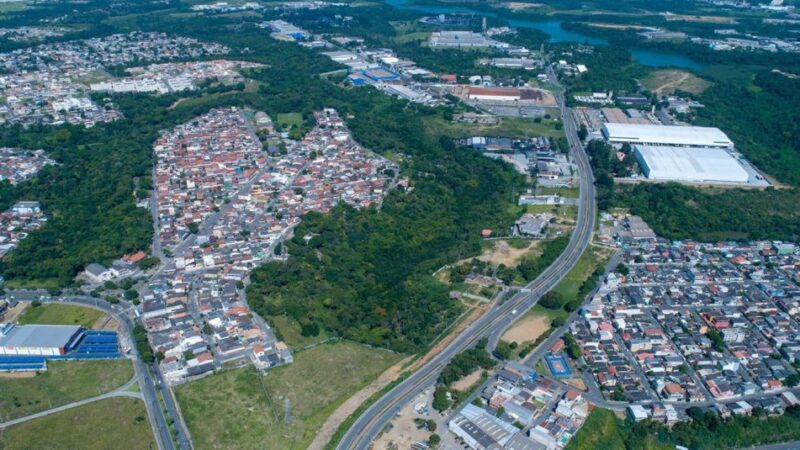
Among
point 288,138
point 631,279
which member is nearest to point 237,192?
point 288,138

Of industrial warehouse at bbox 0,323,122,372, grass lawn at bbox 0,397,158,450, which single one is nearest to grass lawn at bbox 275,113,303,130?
industrial warehouse at bbox 0,323,122,372

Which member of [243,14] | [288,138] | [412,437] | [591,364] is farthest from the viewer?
[243,14]

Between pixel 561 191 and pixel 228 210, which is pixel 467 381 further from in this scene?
pixel 561 191

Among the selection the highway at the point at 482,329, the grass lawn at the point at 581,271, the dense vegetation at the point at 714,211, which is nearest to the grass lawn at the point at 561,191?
the highway at the point at 482,329

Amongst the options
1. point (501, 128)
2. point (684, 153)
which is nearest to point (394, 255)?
point (501, 128)

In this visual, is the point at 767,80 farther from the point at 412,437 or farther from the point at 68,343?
the point at 68,343

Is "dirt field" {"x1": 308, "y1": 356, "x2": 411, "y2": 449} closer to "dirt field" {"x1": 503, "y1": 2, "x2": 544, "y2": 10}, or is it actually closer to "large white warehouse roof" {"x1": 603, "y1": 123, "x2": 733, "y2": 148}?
"large white warehouse roof" {"x1": 603, "y1": 123, "x2": 733, "y2": 148}

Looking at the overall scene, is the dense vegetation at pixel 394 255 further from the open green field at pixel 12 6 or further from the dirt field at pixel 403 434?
the open green field at pixel 12 6
